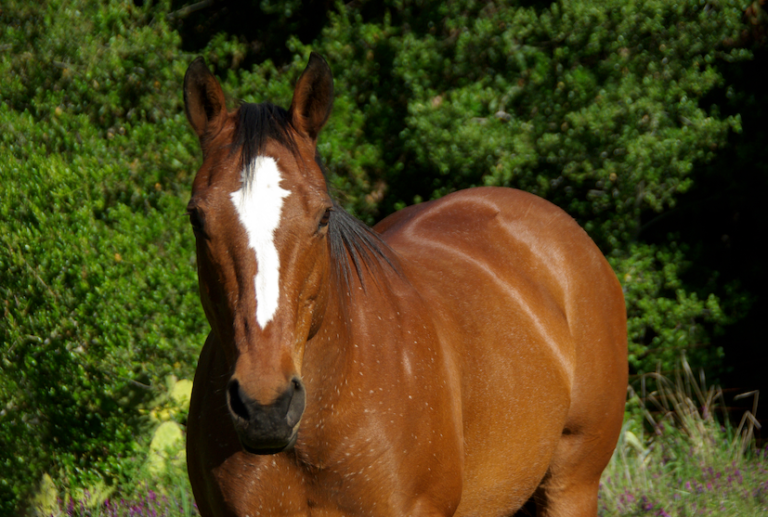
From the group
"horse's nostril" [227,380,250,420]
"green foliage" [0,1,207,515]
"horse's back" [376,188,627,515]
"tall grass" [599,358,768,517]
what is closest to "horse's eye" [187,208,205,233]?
"horse's nostril" [227,380,250,420]

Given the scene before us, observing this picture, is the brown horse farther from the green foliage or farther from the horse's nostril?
the green foliage

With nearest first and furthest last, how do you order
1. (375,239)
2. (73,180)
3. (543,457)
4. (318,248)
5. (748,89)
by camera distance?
1. (318,248)
2. (375,239)
3. (543,457)
4. (73,180)
5. (748,89)

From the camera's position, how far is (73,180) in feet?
13.7

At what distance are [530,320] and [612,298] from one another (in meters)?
0.73

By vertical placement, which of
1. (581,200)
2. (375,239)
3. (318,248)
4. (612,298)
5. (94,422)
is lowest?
(94,422)

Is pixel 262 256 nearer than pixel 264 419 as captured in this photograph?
No

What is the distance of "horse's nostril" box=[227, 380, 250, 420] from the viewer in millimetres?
1572

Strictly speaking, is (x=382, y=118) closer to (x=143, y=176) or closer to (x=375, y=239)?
(x=143, y=176)

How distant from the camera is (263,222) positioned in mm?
1705

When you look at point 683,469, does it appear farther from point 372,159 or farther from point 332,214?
point 332,214

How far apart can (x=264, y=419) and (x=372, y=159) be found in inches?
172

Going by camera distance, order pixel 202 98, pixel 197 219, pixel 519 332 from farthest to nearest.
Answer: pixel 519 332
pixel 202 98
pixel 197 219

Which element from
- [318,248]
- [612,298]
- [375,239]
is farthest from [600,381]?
[318,248]

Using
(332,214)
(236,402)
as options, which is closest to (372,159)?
(332,214)
